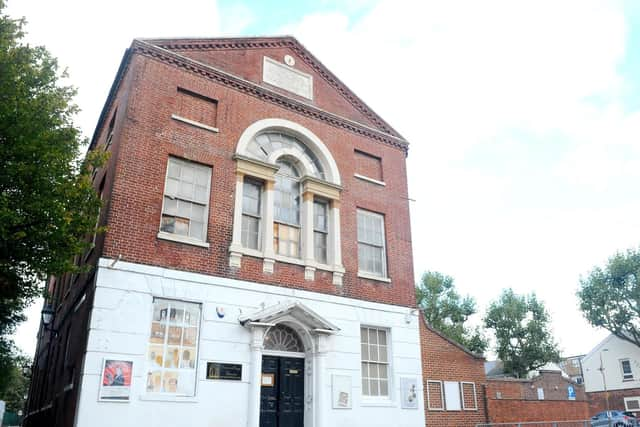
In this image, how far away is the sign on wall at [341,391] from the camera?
13.9 m

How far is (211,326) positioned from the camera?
41.6ft

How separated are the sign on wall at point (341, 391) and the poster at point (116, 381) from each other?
543 cm

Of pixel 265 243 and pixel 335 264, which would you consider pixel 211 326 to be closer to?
pixel 265 243

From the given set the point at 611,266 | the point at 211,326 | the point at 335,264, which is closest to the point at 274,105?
the point at 335,264

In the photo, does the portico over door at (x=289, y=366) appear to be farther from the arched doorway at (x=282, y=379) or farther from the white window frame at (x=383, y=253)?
the white window frame at (x=383, y=253)

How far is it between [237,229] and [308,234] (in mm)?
2379

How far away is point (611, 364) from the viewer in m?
44.8

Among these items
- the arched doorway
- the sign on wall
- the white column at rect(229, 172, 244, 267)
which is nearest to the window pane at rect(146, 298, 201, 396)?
the white column at rect(229, 172, 244, 267)

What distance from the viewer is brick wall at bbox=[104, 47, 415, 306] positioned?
12.5m

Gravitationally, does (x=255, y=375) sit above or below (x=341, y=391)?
above

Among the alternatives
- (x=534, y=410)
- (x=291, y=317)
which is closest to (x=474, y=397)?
(x=534, y=410)

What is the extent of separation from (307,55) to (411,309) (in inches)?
373

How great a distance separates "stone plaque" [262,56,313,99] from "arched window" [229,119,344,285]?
1558 millimetres

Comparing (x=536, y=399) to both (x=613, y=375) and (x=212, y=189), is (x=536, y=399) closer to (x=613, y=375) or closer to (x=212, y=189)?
(x=212, y=189)
